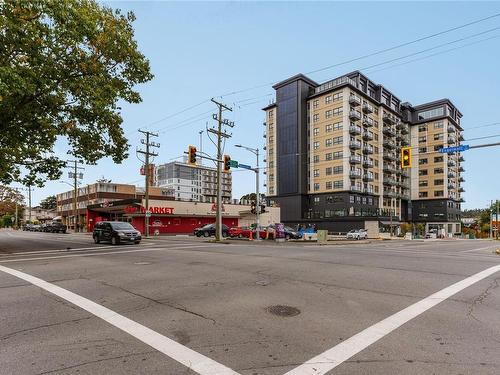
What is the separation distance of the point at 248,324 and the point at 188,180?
143 meters

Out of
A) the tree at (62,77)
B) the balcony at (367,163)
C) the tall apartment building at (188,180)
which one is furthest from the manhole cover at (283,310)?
the tall apartment building at (188,180)

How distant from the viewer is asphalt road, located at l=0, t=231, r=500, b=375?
404 cm

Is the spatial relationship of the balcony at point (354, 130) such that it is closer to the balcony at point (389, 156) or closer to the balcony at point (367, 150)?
the balcony at point (367, 150)

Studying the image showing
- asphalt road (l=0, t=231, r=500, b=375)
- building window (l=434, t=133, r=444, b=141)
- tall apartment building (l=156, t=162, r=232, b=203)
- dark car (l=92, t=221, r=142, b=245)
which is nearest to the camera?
asphalt road (l=0, t=231, r=500, b=375)

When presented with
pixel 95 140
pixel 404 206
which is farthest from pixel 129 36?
pixel 404 206

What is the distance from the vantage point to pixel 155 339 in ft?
15.8

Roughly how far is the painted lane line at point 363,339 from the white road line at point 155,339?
2.98 ft

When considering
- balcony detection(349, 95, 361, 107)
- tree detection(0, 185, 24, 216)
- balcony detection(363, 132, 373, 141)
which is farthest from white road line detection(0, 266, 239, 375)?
tree detection(0, 185, 24, 216)

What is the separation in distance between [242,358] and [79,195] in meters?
89.2

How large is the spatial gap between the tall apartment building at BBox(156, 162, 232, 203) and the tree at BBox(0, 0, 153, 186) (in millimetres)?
112499

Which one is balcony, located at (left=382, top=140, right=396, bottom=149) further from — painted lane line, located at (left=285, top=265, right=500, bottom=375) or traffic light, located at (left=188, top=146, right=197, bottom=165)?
painted lane line, located at (left=285, top=265, right=500, bottom=375)

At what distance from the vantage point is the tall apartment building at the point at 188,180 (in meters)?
141

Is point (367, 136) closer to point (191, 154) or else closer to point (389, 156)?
point (389, 156)

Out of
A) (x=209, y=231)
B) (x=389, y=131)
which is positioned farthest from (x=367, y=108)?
(x=209, y=231)
